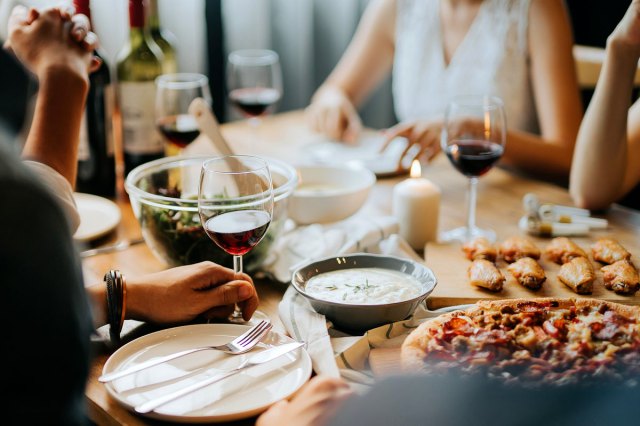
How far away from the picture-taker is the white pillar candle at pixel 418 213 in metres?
1.37

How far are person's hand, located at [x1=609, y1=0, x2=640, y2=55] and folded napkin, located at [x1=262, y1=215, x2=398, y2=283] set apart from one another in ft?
1.89

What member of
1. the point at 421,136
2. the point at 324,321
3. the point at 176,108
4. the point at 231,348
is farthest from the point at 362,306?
the point at 421,136

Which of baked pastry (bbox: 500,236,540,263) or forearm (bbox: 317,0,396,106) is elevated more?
forearm (bbox: 317,0,396,106)

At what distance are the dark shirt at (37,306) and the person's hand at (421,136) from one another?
1284 mm

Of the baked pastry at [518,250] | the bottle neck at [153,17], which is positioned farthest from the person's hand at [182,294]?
the bottle neck at [153,17]

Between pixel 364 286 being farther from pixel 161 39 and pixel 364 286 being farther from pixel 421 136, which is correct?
pixel 161 39

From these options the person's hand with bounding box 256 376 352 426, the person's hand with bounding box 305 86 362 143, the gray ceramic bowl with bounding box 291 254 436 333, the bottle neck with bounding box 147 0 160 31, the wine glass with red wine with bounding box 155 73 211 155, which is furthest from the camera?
the person's hand with bounding box 305 86 362 143

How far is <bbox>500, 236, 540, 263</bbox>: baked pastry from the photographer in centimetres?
124

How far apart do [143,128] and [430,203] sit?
2.19 feet

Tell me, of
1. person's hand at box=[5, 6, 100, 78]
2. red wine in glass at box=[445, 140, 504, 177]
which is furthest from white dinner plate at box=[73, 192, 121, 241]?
red wine in glass at box=[445, 140, 504, 177]

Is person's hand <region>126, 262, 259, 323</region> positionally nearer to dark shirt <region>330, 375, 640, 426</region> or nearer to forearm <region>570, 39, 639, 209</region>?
dark shirt <region>330, 375, 640, 426</region>

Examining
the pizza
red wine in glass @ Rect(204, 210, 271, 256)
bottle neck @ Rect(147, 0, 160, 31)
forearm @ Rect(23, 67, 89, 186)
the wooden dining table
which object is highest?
bottle neck @ Rect(147, 0, 160, 31)

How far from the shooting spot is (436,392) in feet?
2.14

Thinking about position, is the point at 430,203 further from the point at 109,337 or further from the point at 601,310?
the point at 109,337
